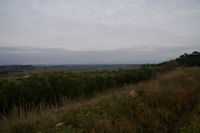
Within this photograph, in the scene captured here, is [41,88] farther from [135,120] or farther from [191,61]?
[191,61]

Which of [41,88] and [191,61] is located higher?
[191,61]

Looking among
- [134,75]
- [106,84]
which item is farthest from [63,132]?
[134,75]

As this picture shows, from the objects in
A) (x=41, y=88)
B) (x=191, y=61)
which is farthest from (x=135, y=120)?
(x=191, y=61)

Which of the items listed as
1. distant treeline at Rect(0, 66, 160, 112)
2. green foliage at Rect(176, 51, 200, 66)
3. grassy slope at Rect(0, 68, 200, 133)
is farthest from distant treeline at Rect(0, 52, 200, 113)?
green foliage at Rect(176, 51, 200, 66)

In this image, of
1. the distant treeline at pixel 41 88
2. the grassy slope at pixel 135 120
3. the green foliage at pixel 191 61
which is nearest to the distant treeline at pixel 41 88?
the distant treeline at pixel 41 88

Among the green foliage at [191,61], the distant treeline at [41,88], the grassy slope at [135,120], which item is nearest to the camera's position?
the grassy slope at [135,120]

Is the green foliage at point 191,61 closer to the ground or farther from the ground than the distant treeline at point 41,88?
farther from the ground

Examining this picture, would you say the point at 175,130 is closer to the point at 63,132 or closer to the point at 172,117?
the point at 172,117

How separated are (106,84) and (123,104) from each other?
36.4ft

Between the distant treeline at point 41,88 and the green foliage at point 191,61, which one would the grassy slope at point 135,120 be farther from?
the green foliage at point 191,61

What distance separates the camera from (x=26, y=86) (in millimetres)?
7211

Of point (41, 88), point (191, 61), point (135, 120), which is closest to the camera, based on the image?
point (135, 120)

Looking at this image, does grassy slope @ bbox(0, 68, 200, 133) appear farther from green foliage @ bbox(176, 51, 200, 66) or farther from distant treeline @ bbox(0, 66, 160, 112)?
green foliage @ bbox(176, 51, 200, 66)

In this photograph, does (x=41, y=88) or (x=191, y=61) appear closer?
(x=41, y=88)
